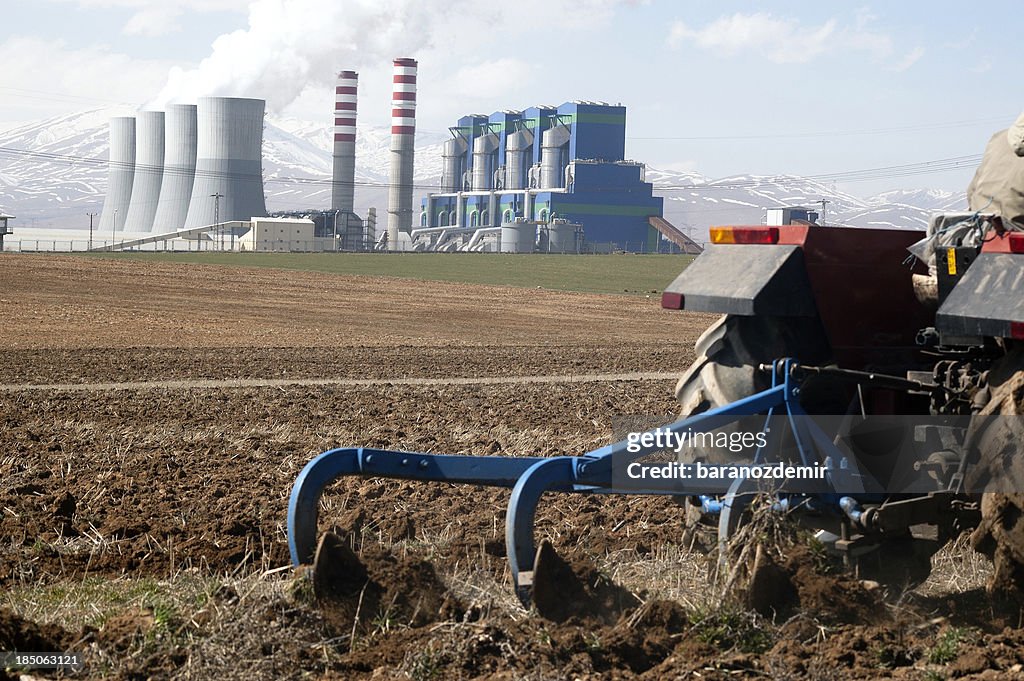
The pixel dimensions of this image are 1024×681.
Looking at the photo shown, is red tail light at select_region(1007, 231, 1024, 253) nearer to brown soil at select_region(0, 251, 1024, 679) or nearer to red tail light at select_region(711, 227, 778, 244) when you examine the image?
red tail light at select_region(711, 227, 778, 244)

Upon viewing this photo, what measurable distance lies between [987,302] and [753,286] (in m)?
0.99

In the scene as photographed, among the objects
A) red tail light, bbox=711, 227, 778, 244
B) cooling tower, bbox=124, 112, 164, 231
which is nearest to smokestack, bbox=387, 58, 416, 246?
cooling tower, bbox=124, 112, 164, 231

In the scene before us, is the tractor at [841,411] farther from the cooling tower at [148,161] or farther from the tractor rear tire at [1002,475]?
the cooling tower at [148,161]

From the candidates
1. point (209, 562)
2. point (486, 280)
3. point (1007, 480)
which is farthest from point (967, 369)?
point (486, 280)

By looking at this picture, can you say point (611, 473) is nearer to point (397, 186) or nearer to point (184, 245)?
point (184, 245)

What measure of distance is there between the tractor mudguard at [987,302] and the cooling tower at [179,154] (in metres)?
90.6

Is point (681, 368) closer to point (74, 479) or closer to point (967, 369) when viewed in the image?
→ point (74, 479)

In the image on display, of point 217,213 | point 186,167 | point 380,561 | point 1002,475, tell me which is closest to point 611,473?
point 380,561

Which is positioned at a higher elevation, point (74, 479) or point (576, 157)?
point (576, 157)

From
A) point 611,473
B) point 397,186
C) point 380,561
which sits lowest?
point 380,561

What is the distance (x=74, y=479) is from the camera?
297 inches

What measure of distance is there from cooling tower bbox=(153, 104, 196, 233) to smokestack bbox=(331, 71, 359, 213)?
11779 mm

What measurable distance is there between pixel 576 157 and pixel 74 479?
95.5 m

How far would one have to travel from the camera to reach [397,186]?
10025 cm
